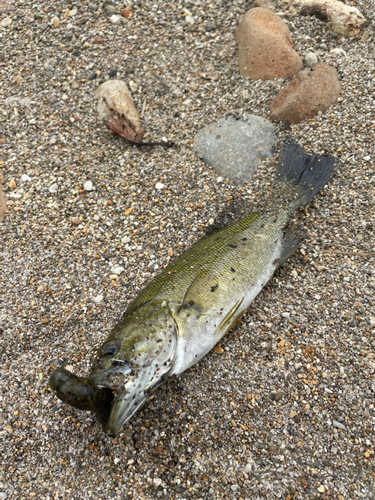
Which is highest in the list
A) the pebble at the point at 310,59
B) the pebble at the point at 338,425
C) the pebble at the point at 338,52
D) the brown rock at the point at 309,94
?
the pebble at the point at 338,52

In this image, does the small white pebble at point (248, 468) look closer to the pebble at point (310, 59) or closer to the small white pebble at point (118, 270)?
the small white pebble at point (118, 270)

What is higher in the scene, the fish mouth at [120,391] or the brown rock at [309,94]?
the brown rock at [309,94]

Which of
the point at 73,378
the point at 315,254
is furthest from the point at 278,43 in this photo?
the point at 73,378

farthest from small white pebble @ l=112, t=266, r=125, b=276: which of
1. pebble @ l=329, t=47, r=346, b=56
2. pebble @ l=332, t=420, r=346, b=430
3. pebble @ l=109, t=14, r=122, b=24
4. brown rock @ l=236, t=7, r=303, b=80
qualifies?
pebble @ l=329, t=47, r=346, b=56

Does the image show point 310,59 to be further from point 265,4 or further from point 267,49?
point 265,4

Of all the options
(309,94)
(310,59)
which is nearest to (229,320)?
(309,94)

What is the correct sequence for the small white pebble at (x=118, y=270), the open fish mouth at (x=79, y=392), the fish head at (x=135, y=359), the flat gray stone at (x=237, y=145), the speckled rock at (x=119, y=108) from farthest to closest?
the speckled rock at (x=119, y=108) → the flat gray stone at (x=237, y=145) → the small white pebble at (x=118, y=270) → the fish head at (x=135, y=359) → the open fish mouth at (x=79, y=392)

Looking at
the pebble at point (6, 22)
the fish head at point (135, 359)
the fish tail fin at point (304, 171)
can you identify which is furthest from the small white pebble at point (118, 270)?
the pebble at point (6, 22)
